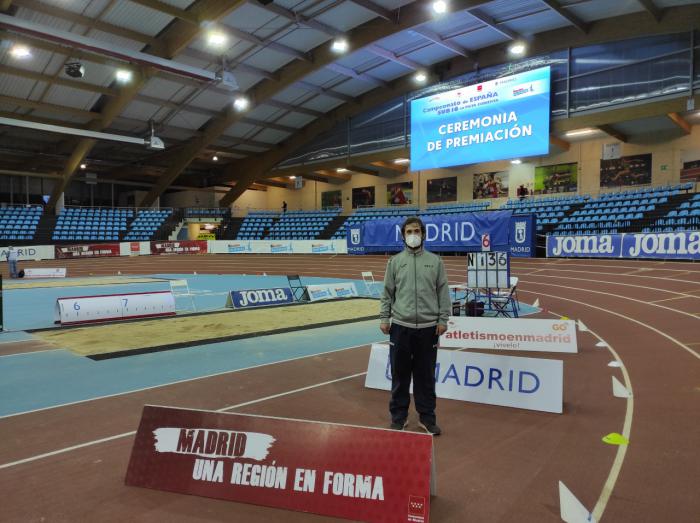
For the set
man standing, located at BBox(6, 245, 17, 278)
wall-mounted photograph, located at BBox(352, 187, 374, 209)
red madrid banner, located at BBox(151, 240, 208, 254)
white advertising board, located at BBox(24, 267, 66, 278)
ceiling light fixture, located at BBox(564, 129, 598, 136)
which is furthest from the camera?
wall-mounted photograph, located at BBox(352, 187, 374, 209)

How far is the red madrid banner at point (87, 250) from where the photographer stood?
32750 mm

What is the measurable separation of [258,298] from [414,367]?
351 inches

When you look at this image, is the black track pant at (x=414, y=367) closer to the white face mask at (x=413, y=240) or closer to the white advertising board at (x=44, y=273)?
the white face mask at (x=413, y=240)

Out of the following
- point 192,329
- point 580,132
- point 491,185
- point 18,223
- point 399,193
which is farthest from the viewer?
point 399,193

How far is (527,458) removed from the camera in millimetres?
3668

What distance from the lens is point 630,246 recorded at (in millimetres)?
19109

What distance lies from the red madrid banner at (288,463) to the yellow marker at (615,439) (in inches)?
85.6

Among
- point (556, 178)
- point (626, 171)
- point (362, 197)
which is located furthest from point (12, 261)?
point (626, 171)

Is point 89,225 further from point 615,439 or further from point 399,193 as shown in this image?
point 615,439

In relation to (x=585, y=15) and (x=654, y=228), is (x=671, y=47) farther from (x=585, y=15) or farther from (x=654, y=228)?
(x=654, y=228)

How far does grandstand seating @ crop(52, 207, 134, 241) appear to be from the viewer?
118 feet

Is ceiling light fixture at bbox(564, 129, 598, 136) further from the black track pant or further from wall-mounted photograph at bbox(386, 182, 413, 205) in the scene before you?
the black track pant

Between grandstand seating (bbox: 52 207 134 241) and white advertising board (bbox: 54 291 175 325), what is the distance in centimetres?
3001

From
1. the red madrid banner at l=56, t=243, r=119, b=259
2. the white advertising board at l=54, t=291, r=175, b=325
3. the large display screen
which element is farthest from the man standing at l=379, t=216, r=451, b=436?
the red madrid banner at l=56, t=243, r=119, b=259
